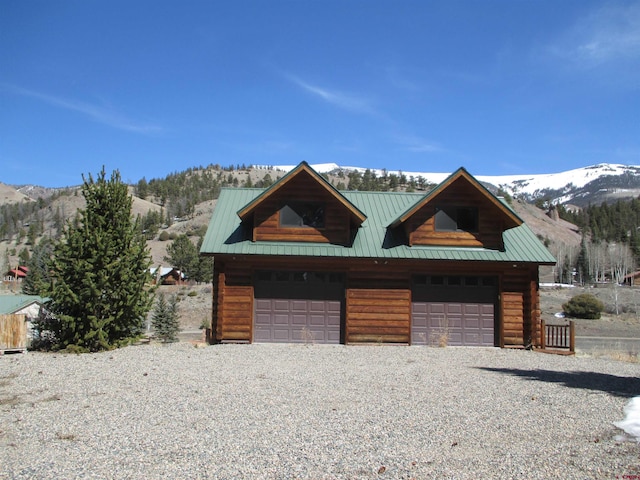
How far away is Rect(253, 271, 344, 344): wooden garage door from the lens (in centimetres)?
1919

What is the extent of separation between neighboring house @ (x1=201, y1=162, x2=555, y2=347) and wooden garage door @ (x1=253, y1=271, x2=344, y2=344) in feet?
0.11

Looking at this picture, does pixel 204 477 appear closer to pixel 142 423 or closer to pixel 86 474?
pixel 86 474

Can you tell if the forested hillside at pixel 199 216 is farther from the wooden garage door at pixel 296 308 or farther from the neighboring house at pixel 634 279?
the wooden garage door at pixel 296 308

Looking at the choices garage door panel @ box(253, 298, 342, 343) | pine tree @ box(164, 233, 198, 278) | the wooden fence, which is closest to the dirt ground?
pine tree @ box(164, 233, 198, 278)

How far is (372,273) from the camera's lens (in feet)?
63.6

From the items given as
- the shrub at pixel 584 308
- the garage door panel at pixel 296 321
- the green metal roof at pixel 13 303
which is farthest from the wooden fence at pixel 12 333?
the shrub at pixel 584 308

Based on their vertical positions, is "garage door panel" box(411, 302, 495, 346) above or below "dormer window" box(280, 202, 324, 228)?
below

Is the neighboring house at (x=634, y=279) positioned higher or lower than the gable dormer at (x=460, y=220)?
lower

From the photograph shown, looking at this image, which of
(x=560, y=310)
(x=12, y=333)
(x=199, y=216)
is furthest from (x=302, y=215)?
(x=199, y=216)

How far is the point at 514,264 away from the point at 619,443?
12809 mm

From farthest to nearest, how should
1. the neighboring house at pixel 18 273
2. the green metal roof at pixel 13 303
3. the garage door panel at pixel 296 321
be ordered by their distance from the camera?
the neighboring house at pixel 18 273 < the green metal roof at pixel 13 303 < the garage door panel at pixel 296 321

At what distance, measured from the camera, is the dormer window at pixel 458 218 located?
20.0m

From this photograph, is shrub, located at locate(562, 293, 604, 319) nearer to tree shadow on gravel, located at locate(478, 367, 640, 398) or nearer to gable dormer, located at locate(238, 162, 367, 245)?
gable dormer, located at locate(238, 162, 367, 245)

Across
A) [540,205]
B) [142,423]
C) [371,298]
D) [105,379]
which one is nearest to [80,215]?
[105,379]
